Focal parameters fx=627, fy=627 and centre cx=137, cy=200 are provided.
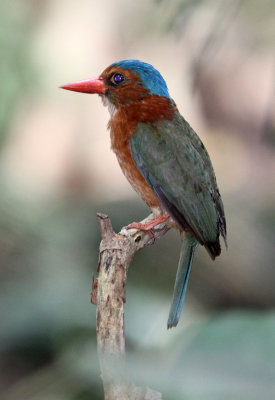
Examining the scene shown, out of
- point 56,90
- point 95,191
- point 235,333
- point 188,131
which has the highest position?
point 56,90

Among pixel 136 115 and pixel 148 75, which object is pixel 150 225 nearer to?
pixel 136 115

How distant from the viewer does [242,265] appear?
9.87 feet

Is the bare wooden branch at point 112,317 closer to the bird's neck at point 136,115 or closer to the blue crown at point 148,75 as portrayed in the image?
the bird's neck at point 136,115

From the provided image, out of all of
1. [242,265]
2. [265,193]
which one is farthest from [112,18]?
[242,265]

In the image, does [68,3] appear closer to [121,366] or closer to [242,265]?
[242,265]

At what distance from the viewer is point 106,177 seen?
3.35 metres

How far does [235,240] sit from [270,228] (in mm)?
276

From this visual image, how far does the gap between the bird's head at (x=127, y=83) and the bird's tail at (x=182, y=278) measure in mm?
488

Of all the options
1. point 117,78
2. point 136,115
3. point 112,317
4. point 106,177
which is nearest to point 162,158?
point 136,115

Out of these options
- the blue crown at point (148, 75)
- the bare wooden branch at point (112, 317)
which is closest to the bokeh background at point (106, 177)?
the blue crown at point (148, 75)

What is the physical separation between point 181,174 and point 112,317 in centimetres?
55

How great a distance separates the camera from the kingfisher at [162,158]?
6.02 feet

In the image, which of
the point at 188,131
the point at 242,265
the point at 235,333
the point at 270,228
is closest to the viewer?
the point at 188,131

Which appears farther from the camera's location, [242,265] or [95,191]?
[95,191]
